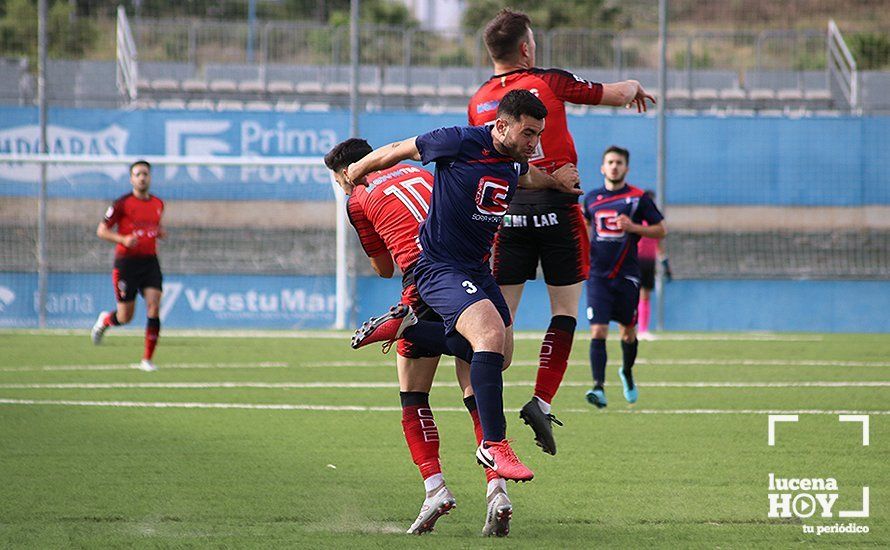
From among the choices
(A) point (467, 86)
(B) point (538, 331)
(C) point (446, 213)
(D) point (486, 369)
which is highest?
(A) point (467, 86)

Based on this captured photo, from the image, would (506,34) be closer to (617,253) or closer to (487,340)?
(487,340)

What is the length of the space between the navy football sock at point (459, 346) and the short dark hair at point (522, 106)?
37.7 inches

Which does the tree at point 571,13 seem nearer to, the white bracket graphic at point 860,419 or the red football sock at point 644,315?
the red football sock at point 644,315

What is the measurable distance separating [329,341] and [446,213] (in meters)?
11.3

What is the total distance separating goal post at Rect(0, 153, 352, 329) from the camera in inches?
762

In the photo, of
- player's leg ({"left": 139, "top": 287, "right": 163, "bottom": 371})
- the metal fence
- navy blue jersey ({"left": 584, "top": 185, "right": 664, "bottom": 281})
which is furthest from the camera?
the metal fence

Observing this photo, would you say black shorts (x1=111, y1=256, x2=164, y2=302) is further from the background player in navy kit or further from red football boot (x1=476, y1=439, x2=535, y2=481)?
red football boot (x1=476, y1=439, x2=535, y2=481)

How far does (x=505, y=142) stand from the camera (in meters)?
5.20

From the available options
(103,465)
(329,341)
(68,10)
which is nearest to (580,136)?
(329,341)

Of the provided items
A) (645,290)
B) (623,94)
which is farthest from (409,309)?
(645,290)

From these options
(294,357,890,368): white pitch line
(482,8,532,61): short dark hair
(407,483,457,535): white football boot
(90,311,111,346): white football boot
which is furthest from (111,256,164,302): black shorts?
(407,483,457,535): white football boot

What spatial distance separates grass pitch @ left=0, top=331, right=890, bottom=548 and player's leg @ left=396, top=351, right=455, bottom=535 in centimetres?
17

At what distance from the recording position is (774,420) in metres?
8.20

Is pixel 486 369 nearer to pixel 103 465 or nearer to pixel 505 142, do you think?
pixel 505 142
